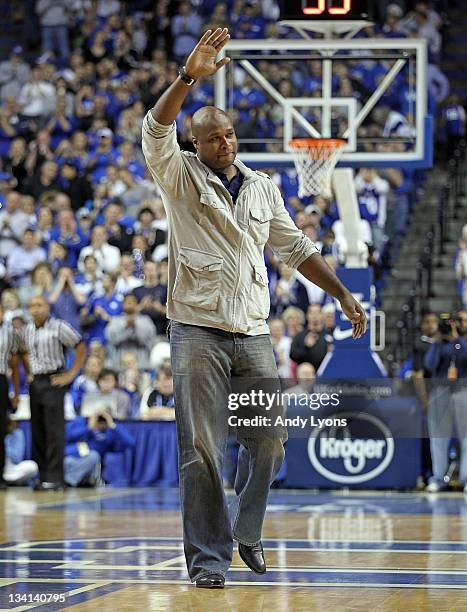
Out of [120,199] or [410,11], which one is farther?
[410,11]

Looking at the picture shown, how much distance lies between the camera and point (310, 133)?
50.0 ft

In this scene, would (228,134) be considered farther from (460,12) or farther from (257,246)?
(460,12)

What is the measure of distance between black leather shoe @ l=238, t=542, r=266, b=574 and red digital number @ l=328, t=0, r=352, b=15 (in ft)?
26.2

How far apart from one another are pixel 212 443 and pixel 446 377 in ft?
31.3

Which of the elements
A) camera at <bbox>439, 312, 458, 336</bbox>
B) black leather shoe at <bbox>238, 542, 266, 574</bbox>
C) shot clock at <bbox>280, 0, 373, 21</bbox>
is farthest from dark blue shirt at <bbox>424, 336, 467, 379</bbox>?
black leather shoe at <bbox>238, 542, 266, 574</bbox>

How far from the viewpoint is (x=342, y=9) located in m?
14.2

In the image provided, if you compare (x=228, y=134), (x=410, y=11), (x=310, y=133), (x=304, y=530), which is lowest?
(x=304, y=530)

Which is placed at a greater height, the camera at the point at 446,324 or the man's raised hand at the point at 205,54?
the man's raised hand at the point at 205,54

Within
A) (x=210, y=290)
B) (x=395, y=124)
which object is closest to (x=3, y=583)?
(x=210, y=290)

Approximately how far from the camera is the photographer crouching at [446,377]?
12852 mm

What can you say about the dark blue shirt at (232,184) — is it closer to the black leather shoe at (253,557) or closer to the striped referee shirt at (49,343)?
the black leather shoe at (253,557)

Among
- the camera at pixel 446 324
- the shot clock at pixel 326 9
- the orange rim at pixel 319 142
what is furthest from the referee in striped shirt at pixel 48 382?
the shot clock at pixel 326 9

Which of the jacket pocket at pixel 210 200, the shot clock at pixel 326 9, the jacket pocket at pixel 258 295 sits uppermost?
the shot clock at pixel 326 9

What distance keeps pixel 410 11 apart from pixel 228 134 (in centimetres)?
1905
